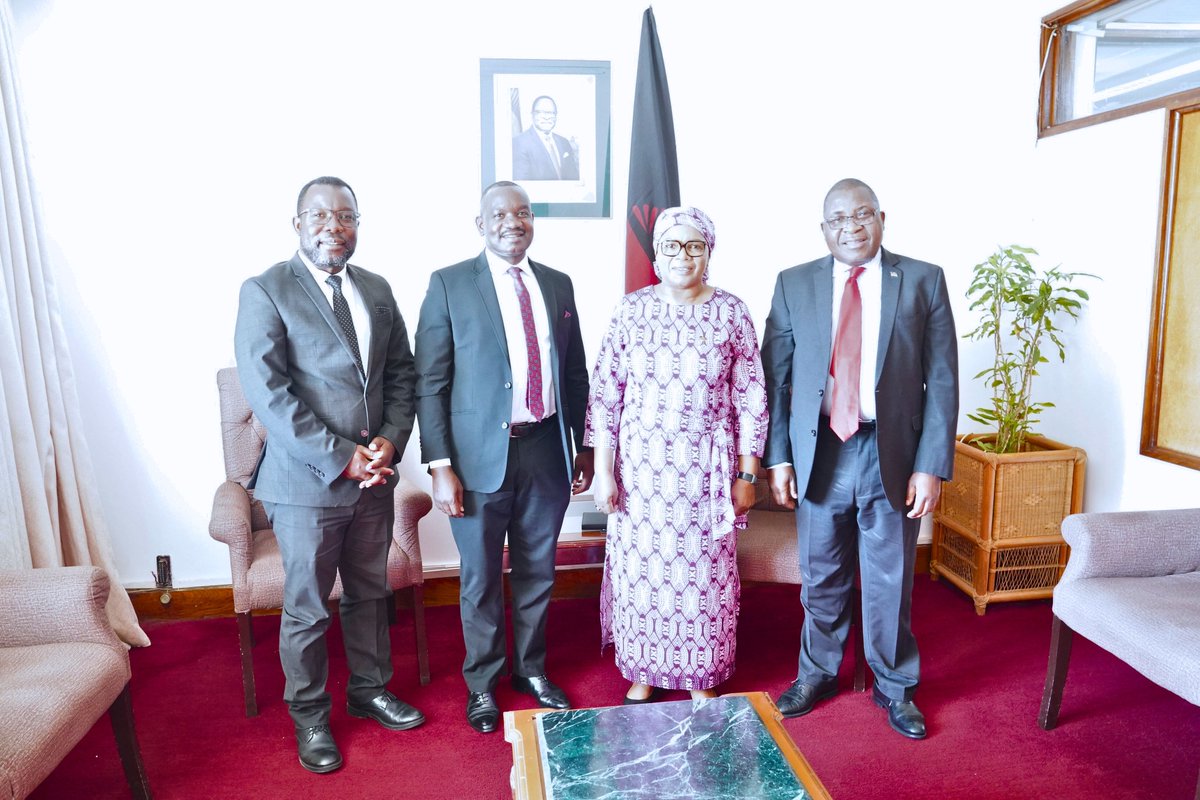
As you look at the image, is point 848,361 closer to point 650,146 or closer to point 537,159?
point 650,146

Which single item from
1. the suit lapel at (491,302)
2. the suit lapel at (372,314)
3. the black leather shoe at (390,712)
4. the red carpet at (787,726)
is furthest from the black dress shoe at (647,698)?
the suit lapel at (372,314)

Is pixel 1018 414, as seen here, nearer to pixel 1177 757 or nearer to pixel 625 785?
pixel 1177 757

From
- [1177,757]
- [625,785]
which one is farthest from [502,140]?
[1177,757]

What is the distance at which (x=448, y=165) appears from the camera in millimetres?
3395

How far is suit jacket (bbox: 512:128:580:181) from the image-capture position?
3420mm

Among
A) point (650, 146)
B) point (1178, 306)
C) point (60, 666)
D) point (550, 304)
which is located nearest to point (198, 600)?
point (60, 666)

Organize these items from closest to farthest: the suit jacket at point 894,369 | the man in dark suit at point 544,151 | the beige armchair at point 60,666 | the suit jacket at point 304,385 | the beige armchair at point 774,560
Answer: the beige armchair at point 60,666 < the suit jacket at point 304,385 < the suit jacket at point 894,369 < the beige armchair at point 774,560 < the man in dark suit at point 544,151

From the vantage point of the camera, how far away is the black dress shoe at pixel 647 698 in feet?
8.95

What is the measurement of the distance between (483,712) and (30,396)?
1842 mm

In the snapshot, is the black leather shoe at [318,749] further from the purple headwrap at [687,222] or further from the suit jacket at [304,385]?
the purple headwrap at [687,222]

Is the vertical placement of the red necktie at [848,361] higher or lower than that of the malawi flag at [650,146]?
lower

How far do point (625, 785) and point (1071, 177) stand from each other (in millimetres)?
3074

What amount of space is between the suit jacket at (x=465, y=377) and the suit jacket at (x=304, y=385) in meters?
0.12

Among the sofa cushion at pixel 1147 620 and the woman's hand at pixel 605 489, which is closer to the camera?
the sofa cushion at pixel 1147 620
